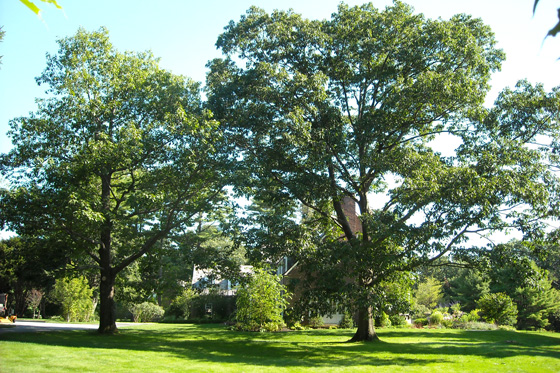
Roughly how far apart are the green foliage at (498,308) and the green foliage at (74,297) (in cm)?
2894

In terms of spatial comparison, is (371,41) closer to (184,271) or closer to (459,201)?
(459,201)

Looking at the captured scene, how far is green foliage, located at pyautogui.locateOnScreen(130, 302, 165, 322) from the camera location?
37.2 metres

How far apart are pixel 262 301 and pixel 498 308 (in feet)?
56.8

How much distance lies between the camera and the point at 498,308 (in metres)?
28.9

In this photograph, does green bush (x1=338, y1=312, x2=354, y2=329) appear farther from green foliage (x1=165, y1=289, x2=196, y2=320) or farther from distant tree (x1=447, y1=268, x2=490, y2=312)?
distant tree (x1=447, y1=268, x2=490, y2=312)

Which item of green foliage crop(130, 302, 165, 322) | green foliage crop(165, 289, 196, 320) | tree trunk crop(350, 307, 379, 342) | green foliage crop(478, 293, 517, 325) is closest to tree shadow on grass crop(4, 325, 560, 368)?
tree trunk crop(350, 307, 379, 342)

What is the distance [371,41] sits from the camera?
17.5 meters

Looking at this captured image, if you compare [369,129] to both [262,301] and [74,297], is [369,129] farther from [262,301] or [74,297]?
[74,297]

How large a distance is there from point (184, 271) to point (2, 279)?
15911 millimetres

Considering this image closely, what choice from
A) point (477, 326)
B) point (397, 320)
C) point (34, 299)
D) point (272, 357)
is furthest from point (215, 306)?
point (272, 357)

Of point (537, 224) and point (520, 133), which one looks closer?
point (537, 224)

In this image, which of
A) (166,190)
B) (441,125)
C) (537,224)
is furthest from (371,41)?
(166,190)

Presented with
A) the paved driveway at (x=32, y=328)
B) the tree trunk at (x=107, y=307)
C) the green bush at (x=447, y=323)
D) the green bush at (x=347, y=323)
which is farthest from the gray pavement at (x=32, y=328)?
the green bush at (x=447, y=323)

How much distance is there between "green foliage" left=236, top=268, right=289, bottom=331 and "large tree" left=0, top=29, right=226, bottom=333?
4.98 meters
